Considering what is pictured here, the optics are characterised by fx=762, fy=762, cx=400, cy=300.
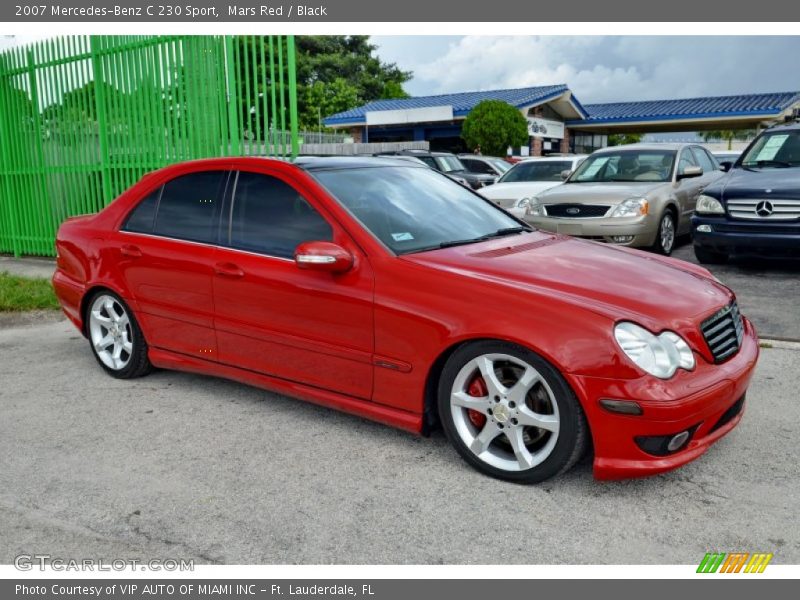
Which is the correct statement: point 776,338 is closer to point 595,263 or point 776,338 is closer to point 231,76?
point 595,263

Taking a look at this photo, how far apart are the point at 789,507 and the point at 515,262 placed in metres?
1.63

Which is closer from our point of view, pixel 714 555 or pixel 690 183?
pixel 714 555

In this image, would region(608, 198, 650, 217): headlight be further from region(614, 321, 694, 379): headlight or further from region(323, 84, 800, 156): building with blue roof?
region(323, 84, 800, 156): building with blue roof

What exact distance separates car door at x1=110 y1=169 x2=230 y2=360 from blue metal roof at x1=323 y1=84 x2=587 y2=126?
2666 centimetres

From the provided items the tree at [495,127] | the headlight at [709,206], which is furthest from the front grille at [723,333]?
the tree at [495,127]

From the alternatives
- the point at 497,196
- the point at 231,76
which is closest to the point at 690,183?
the point at 497,196

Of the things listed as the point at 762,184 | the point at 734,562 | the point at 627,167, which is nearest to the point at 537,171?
the point at 627,167

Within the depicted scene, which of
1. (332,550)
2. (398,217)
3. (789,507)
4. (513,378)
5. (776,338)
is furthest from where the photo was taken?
(776,338)

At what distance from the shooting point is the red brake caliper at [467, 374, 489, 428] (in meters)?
Result: 3.55

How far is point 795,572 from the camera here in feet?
9.12

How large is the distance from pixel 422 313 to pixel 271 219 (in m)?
1.24

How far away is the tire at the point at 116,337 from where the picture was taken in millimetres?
5102

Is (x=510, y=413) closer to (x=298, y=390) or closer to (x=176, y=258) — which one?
(x=298, y=390)

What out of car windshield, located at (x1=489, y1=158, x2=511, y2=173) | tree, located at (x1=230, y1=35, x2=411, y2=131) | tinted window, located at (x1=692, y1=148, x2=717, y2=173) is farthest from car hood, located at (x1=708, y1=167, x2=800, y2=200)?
tree, located at (x1=230, y1=35, x2=411, y2=131)
